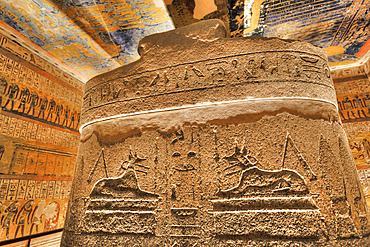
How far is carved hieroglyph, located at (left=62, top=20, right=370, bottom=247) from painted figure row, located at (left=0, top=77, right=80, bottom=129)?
178cm

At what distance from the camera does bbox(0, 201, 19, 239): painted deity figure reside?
2370mm

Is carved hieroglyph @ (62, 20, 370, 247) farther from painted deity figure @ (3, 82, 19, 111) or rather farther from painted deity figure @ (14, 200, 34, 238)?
painted deity figure @ (3, 82, 19, 111)

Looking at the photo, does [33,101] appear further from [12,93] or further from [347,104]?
[347,104]

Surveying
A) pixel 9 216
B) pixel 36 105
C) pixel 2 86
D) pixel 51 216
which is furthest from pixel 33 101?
pixel 51 216

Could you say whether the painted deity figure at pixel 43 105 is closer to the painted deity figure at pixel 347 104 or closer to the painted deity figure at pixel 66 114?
the painted deity figure at pixel 66 114

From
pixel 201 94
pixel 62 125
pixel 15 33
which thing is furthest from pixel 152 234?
pixel 15 33

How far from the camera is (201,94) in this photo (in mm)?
1459

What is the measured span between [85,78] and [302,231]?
4.09 metres

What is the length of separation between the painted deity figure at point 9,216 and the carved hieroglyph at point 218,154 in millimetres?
1430

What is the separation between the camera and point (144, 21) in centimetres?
258

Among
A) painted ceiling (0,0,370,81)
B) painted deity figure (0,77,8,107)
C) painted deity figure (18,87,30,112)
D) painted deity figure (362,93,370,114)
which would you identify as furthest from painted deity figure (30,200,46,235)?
painted deity figure (362,93,370,114)

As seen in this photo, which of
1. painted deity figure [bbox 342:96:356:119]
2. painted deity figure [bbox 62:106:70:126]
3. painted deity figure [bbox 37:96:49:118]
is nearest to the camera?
painted deity figure [bbox 37:96:49:118]

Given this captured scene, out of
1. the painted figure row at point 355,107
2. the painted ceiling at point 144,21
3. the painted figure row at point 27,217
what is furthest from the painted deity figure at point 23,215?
the painted figure row at point 355,107

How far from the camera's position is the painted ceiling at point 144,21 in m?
2.36
